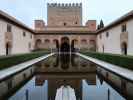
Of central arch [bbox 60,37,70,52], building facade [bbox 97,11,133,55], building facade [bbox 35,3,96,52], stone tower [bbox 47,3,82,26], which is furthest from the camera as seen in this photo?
stone tower [bbox 47,3,82,26]

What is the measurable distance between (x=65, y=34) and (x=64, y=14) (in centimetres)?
1581

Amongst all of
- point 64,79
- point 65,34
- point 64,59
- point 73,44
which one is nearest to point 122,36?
point 64,59

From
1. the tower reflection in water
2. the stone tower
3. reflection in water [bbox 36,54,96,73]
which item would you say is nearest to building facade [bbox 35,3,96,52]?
the stone tower

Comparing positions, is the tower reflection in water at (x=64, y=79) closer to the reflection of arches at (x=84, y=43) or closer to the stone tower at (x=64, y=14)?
the reflection of arches at (x=84, y=43)

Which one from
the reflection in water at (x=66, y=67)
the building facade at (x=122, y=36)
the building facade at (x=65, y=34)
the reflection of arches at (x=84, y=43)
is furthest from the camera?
the reflection of arches at (x=84, y=43)

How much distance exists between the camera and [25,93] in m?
6.97

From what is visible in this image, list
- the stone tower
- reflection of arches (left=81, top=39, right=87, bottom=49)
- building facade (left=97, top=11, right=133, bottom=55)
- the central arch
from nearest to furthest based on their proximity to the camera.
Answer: building facade (left=97, top=11, right=133, bottom=55)
reflection of arches (left=81, top=39, right=87, bottom=49)
the central arch
the stone tower

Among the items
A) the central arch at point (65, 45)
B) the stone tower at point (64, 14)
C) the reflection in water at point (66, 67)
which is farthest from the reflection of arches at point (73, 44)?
the reflection in water at point (66, 67)

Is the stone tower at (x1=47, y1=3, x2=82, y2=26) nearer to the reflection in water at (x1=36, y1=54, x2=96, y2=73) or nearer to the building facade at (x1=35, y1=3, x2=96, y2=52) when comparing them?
the building facade at (x1=35, y1=3, x2=96, y2=52)

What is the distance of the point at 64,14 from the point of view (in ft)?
182

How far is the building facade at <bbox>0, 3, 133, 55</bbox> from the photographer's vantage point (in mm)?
19797

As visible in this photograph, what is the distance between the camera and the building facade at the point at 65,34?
19797 millimetres

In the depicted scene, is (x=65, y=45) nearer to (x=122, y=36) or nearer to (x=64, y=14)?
(x=64, y=14)

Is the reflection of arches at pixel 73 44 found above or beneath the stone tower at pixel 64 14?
beneath
